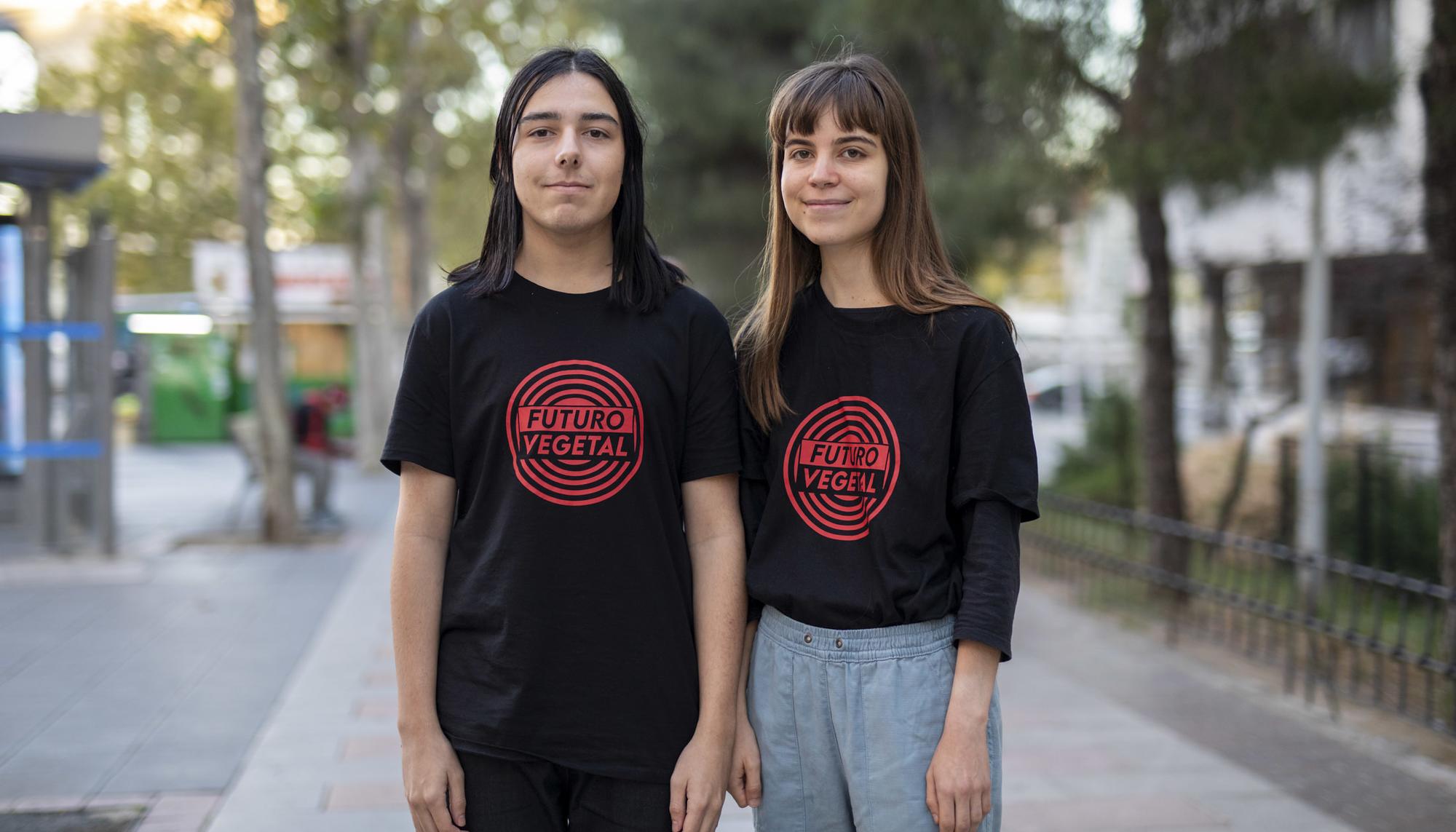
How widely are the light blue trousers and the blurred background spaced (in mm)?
829

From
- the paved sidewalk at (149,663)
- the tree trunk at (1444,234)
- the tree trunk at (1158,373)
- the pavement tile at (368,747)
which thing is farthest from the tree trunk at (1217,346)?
the pavement tile at (368,747)

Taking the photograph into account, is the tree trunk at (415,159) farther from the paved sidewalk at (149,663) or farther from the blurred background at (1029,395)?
the paved sidewalk at (149,663)

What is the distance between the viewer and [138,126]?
23656 mm

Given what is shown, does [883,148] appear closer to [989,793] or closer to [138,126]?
[989,793]

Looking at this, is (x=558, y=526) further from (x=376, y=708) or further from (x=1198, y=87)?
(x=1198, y=87)

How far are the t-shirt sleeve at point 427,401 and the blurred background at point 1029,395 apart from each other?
511 millimetres

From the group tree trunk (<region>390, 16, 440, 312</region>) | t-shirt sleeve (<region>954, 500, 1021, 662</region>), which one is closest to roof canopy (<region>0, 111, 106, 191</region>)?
tree trunk (<region>390, 16, 440, 312</region>)

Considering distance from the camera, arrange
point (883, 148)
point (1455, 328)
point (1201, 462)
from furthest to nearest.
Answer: point (1201, 462)
point (1455, 328)
point (883, 148)

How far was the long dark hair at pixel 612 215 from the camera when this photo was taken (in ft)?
6.38

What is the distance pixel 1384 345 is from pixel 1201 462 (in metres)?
2.81

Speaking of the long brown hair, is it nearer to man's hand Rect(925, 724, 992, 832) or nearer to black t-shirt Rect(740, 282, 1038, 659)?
black t-shirt Rect(740, 282, 1038, 659)

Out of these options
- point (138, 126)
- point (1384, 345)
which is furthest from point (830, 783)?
point (138, 126)

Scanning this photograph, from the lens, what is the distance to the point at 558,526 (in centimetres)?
187

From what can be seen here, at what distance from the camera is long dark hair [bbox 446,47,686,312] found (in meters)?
1.95
